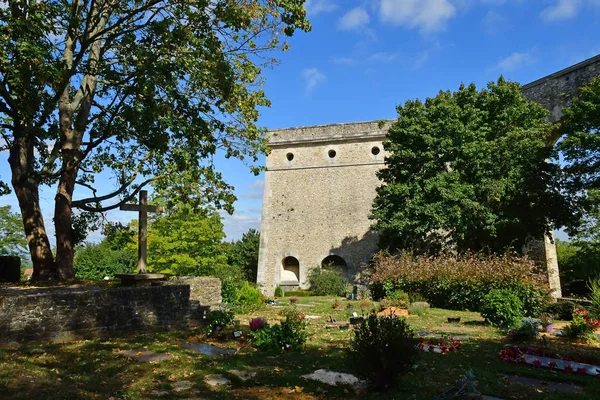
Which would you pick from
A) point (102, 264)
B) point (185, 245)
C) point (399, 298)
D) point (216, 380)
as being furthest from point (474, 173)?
point (102, 264)

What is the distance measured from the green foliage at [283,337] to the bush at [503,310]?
16.4 feet

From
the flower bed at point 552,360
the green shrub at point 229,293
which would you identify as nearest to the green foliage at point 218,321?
the flower bed at point 552,360

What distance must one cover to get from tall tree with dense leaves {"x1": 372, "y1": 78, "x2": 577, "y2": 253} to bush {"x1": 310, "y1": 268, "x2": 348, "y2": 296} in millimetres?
4599

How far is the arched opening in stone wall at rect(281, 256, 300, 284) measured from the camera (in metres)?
25.4

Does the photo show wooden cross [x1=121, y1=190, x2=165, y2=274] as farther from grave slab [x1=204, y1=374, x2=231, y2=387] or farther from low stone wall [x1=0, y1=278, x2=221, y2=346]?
grave slab [x1=204, y1=374, x2=231, y2=387]

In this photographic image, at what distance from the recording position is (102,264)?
3325cm

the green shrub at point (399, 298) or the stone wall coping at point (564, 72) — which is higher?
the stone wall coping at point (564, 72)

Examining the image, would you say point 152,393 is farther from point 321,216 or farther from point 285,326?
point 321,216

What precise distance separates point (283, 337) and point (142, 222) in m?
5.04

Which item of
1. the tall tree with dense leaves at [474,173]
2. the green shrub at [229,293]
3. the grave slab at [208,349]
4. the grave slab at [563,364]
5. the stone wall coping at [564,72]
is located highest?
the stone wall coping at [564,72]

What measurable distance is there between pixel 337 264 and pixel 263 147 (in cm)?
1446

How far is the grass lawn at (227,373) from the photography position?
460cm

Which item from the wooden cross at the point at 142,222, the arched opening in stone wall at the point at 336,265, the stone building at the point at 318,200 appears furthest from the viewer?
the stone building at the point at 318,200

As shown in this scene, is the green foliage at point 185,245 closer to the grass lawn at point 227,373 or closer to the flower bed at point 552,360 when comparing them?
the grass lawn at point 227,373
